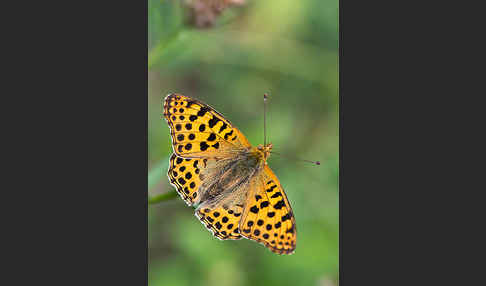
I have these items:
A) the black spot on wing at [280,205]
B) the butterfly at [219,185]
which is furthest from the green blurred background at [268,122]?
the black spot on wing at [280,205]

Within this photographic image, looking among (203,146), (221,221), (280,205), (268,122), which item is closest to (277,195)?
(280,205)

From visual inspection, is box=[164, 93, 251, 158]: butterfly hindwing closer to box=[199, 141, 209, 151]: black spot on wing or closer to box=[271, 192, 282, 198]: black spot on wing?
box=[199, 141, 209, 151]: black spot on wing

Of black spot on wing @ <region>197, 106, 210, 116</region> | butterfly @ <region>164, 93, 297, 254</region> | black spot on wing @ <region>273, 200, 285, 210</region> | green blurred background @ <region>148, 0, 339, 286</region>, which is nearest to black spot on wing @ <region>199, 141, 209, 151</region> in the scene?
butterfly @ <region>164, 93, 297, 254</region>

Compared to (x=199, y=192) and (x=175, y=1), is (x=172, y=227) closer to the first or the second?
(x=199, y=192)

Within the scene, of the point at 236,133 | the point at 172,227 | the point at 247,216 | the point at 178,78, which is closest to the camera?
the point at 247,216

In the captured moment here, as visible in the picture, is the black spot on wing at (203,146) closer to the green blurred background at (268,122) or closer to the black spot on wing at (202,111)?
the black spot on wing at (202,111)

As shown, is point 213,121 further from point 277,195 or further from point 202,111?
point 277,195
